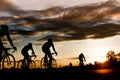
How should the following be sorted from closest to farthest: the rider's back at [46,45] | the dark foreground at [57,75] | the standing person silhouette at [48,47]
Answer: the dark foreground at [57,75], the standing person silhouette at [48,47], the rider's back at [46,45]

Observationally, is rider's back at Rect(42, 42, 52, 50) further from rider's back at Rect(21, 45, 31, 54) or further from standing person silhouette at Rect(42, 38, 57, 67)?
→ rider's back at Rect(21, 45, 31, 54)

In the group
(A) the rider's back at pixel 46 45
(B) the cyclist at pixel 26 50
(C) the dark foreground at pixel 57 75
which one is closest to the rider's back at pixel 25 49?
(B) the cyclist at pixel 26 50

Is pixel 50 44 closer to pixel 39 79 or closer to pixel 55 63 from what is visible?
pixel 55 63

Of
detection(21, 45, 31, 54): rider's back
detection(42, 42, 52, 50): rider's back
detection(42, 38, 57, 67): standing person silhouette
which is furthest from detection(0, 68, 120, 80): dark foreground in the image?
detection(21, 45, 31, 54): rider's back

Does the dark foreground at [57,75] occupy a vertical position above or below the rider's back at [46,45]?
below

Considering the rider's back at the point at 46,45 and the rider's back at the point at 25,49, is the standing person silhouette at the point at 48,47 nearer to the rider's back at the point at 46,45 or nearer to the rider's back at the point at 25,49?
the rider's back at the point at 46,45

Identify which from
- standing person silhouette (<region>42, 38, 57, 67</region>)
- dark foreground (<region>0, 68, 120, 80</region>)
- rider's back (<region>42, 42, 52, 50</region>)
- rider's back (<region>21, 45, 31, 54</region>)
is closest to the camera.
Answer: dark foreground (<region>0, 68, 120, 80</region>)

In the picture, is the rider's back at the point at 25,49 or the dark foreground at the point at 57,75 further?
the rider's back at the point at 25,49

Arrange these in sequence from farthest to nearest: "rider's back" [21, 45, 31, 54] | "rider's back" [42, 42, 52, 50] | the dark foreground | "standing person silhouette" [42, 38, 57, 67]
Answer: "rider's back" [21, 45, 31, 54]
"rider's back" [42, 42, 52, 50]
"standing person silhouette" [42, 38, 57, 67]
the dark foreground

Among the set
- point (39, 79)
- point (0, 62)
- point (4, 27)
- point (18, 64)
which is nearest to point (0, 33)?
point (4, 27)

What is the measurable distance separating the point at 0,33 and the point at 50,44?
758 cm

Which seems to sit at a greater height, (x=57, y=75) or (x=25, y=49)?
(x=25, y=49)

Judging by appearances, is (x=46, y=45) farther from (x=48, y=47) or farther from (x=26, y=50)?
(x=26, y=50)

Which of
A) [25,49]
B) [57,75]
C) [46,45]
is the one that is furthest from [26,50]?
[57,75]
